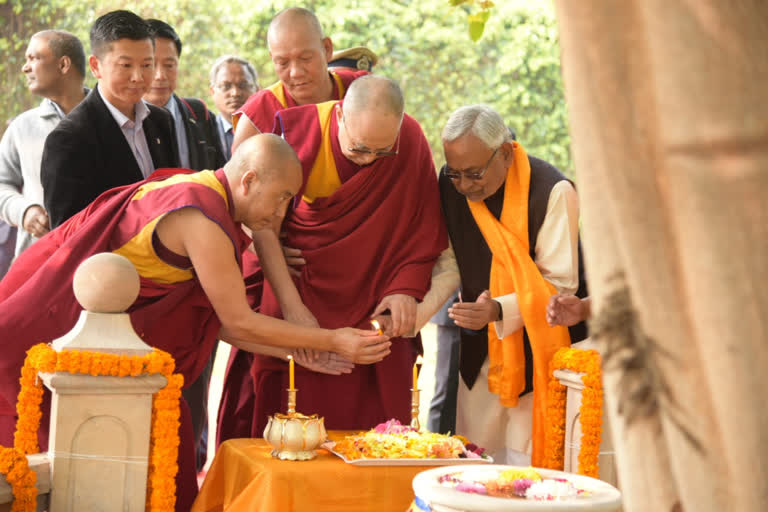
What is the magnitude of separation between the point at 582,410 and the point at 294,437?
1.08 m

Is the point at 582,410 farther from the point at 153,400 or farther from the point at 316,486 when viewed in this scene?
the point at 153,400

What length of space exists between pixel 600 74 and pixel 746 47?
0.41 feet

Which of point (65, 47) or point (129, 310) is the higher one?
point (65, 47)

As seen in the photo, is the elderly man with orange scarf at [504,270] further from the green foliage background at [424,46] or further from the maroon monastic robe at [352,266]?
the green foliage background at [424,46]

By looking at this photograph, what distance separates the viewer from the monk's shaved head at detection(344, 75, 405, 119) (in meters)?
3.50

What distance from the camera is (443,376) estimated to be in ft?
17.0

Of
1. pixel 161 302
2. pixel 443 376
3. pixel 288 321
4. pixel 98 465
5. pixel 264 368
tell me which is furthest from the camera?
pixel 443 376

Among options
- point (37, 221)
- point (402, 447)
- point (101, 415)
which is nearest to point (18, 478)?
point (101, 415)

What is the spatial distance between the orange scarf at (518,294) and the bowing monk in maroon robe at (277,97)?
2.94ft

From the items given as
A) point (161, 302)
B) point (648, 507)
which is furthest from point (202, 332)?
point (648, 507)

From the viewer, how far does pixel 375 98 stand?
350cm

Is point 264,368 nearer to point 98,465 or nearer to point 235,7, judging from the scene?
point 98,465

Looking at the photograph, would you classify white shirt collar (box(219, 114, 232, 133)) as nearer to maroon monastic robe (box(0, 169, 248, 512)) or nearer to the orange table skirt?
maroon monastic robe (box(0, 169, 248, 512))

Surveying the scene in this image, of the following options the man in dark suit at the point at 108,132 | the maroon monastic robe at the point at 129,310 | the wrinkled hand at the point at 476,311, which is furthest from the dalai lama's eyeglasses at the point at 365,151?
the man in dark suit at the point at 108,132
